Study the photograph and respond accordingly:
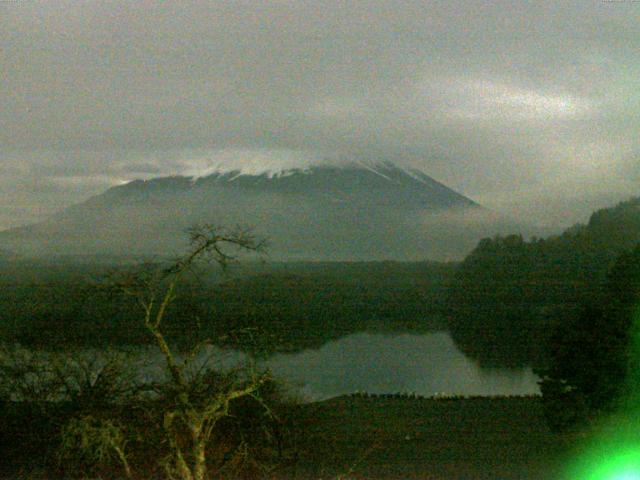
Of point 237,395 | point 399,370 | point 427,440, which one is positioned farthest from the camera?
point 399,370

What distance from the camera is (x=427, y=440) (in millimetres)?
7691

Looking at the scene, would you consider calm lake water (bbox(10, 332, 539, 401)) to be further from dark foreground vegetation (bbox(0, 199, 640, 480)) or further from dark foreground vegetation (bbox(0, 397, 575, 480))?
dark foreground vegetation (bbox(0, 397, 575, 480))

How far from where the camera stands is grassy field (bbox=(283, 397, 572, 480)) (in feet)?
19.9

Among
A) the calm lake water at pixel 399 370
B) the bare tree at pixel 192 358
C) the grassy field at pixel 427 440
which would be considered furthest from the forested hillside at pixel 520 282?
the bare tree at pixel 192 358

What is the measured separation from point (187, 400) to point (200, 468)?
0.35 m

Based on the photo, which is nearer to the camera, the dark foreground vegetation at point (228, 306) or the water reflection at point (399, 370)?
the dark foreground vegetation at point (228, 306)

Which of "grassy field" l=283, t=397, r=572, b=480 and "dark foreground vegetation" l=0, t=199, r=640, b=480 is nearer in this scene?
"dark foreground vegetation" l=0, t=199, r=640, b=480

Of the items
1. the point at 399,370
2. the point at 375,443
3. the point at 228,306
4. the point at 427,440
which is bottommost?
the point at 399,370

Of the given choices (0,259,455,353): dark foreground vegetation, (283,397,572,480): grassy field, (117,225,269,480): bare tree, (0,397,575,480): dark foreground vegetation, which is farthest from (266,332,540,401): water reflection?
(117,225,269,480): bare tree

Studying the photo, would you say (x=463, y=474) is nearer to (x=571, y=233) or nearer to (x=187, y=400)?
(x=187, y=400)

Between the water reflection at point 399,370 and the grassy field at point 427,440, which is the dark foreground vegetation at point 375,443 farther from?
the water reflection at point 399,370

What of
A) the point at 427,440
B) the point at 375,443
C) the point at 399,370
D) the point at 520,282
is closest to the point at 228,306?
the point at 375,443

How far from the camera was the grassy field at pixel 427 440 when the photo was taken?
6.07 m

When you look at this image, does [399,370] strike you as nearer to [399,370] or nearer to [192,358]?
[399,370]
